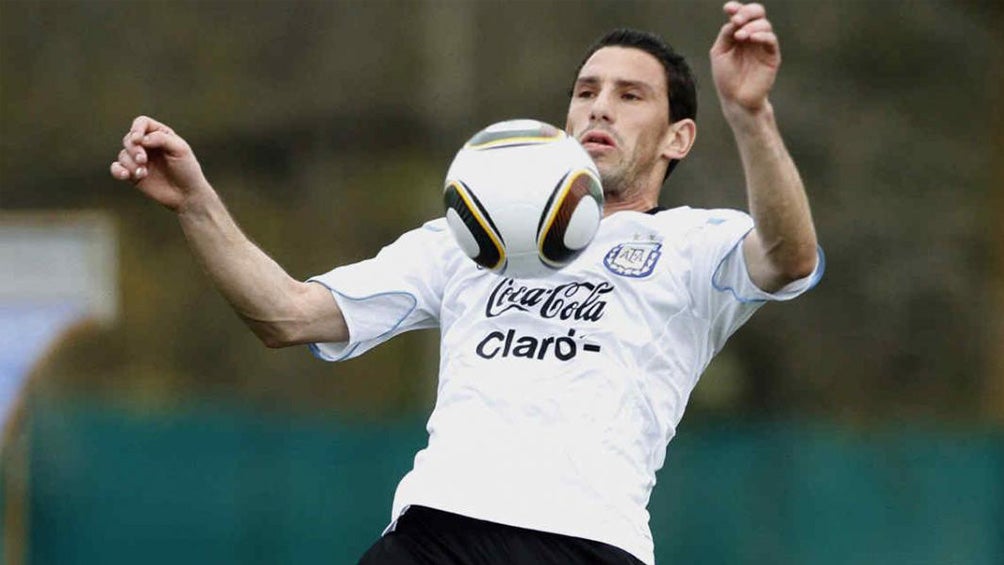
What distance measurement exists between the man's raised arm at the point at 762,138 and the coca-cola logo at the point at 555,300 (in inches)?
19.9

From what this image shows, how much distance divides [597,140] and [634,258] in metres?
0.45

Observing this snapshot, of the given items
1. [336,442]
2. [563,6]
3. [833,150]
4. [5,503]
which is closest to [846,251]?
[833,150]

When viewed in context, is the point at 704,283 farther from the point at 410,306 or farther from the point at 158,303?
the point at 158,303

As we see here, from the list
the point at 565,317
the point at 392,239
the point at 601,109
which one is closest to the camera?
the point at 565,317

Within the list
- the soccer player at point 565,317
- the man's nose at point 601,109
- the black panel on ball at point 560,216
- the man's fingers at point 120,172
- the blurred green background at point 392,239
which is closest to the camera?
the black panel on ball at point 560,216

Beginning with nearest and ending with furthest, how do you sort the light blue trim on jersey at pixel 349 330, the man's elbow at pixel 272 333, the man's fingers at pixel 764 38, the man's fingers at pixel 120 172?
1. the man's fingers at pixel 764 38
2. the man's fingers at pixel 120 172
3. the man's elbow at pixel 272 333
4. the light blue trim on jersey at pixel 349 330

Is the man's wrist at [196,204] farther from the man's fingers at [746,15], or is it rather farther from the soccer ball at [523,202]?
the man's fingers at [746,15]

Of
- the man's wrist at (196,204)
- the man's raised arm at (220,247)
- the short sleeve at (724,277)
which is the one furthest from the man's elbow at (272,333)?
the short sleeve at (724,277)

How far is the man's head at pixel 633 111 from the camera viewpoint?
15.5 feet

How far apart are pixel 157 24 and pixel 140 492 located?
9.70ft

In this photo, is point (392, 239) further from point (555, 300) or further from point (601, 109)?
point (555, 300)

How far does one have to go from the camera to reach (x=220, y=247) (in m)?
4.41

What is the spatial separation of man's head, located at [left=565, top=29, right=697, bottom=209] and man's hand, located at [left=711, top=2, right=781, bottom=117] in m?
0.84

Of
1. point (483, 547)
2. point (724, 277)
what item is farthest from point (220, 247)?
point (724, 277)
